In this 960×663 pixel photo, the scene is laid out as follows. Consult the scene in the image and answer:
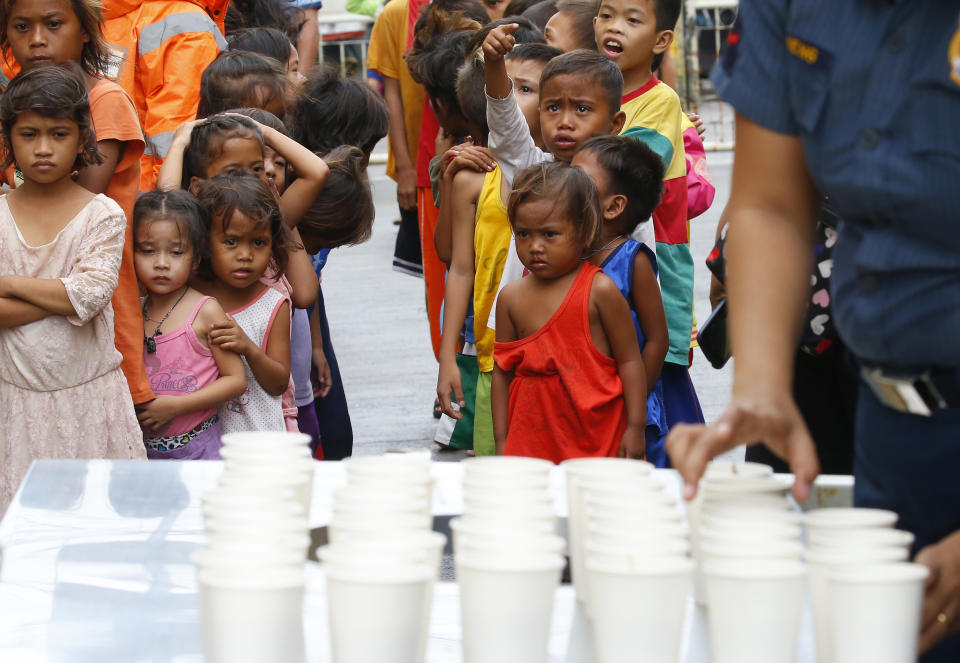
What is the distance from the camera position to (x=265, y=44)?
16.1 ft

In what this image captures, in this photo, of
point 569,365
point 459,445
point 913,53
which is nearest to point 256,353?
point 569,365

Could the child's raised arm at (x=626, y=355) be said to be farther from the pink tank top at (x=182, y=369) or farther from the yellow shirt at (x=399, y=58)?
the yellow shirt at (x=399, y=58)

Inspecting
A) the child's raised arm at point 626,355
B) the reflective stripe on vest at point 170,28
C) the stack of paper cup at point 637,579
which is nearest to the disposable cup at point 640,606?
the stack of paper cup at point 637,579

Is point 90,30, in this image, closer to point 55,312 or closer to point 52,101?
point 52,101

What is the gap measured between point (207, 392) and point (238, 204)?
0.52m

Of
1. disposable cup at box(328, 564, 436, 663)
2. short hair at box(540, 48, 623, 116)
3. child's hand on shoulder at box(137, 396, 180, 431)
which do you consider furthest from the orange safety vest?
disposable cup at box(328, 564, 436, 663)

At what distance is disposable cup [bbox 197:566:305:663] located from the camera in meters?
1.28


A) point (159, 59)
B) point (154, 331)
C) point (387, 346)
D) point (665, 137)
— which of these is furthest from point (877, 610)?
point (387, 346)

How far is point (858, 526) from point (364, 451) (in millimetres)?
3843

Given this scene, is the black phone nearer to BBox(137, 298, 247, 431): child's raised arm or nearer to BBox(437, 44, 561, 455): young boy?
BBox(437, 44, 561, 455): young boy

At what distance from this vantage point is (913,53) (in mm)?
1440

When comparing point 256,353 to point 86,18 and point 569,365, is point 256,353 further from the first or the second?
point 86,18

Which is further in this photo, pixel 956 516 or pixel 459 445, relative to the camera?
pixel 459 445

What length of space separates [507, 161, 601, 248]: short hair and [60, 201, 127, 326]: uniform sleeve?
103 cm
